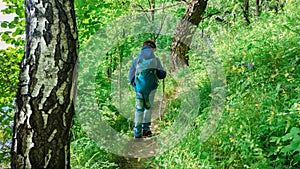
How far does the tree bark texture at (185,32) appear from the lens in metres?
7.89

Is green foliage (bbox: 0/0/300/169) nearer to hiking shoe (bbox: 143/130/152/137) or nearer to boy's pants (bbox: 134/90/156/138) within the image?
boy's pants (bbox: 134/90/156/138)

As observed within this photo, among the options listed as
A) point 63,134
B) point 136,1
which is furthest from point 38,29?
point 136,1

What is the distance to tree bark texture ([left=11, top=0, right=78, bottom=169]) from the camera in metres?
2.23

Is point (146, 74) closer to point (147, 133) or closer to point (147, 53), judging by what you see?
point (147, 53)

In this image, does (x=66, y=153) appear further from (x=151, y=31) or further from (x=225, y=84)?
(x=151, y=31)

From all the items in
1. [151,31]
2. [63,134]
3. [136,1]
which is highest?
[136,1]

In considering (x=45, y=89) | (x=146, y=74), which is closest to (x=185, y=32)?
(x=146, y=74)

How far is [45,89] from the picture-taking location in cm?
228

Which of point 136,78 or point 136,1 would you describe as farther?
→ point 136,1

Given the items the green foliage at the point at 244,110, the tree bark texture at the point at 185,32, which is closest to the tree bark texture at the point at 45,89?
the green foliage at the point at 244,110

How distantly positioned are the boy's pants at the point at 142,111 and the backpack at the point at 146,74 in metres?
0.12

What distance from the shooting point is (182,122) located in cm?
455

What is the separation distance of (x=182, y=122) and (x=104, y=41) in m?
3.11

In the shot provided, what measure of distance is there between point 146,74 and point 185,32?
10.5ft
